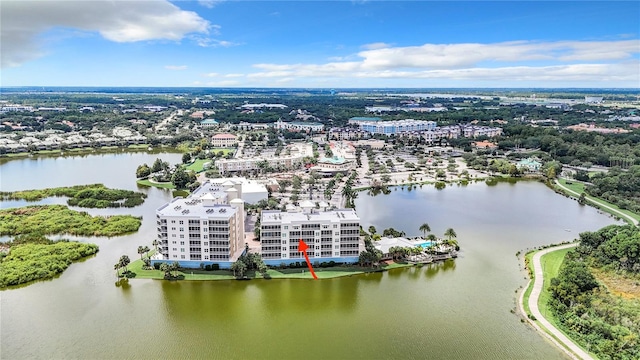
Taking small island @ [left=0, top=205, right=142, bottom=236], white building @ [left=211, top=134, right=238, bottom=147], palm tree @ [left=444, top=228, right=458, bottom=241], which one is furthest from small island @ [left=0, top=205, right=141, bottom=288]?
white building @ [left=211, top=134, right=238, bottom=147]

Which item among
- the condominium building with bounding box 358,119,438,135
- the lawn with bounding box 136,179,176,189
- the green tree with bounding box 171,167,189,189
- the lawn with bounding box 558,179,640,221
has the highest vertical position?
the condominium building with bounding box 358,119,438,135

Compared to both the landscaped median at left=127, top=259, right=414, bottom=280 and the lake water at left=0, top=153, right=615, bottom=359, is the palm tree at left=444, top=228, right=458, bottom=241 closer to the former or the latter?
the lake water at left=0, top=153, right=615, bottom=359

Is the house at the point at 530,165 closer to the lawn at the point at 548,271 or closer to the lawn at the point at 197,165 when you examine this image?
the lawn at the point at 548,271

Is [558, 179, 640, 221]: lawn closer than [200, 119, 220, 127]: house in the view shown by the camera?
Yes

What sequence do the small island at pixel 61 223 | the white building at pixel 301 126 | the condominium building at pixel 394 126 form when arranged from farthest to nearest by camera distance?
the white building at pixel 301 126
the condominium building at pixel 394 126
the small island at pixel 61 223

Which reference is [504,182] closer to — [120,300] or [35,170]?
[120,300]

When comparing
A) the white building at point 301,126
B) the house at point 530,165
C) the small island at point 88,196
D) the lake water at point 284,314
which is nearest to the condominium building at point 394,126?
the white building at point 301,126

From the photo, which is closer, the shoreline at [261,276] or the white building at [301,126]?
the shoreline at [261,276]

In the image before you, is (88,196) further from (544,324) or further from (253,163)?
(544,324)
